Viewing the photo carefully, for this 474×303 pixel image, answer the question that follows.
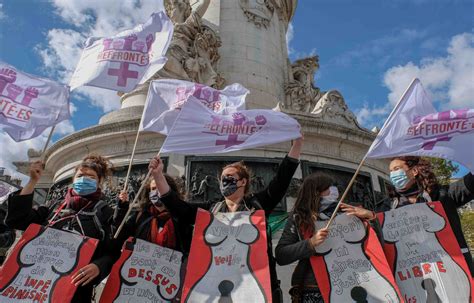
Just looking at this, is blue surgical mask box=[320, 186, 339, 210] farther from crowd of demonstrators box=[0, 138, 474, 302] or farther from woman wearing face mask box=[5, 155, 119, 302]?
woman wearing face mask box=[5, 155, 119, 302]

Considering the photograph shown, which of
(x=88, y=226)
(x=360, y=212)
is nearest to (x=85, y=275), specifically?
(x=88, y=226)

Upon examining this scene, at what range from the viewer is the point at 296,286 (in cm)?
400

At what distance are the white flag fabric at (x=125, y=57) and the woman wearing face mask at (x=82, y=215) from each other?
75.1 inches

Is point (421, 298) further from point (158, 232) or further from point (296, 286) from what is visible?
point (158, 232)

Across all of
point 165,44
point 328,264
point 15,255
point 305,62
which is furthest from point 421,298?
point 305,62

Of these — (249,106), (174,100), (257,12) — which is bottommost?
(174,100)

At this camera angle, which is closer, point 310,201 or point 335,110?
point 310,201

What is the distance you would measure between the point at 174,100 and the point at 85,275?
313 cm

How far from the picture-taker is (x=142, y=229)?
458 centimetres

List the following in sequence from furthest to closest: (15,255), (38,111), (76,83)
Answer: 1. (76,83)
2. (38,111)
3. (15,255)

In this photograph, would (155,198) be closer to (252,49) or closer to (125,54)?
(125,54)

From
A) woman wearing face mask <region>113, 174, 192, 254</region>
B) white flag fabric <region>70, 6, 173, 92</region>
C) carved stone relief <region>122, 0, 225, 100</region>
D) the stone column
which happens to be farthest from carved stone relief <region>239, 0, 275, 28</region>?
woman wearing face mask <region>113, 174, 192, 254</region>

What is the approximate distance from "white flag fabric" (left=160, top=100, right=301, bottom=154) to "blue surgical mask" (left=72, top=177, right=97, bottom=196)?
104cm

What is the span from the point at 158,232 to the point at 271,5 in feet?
55.8
